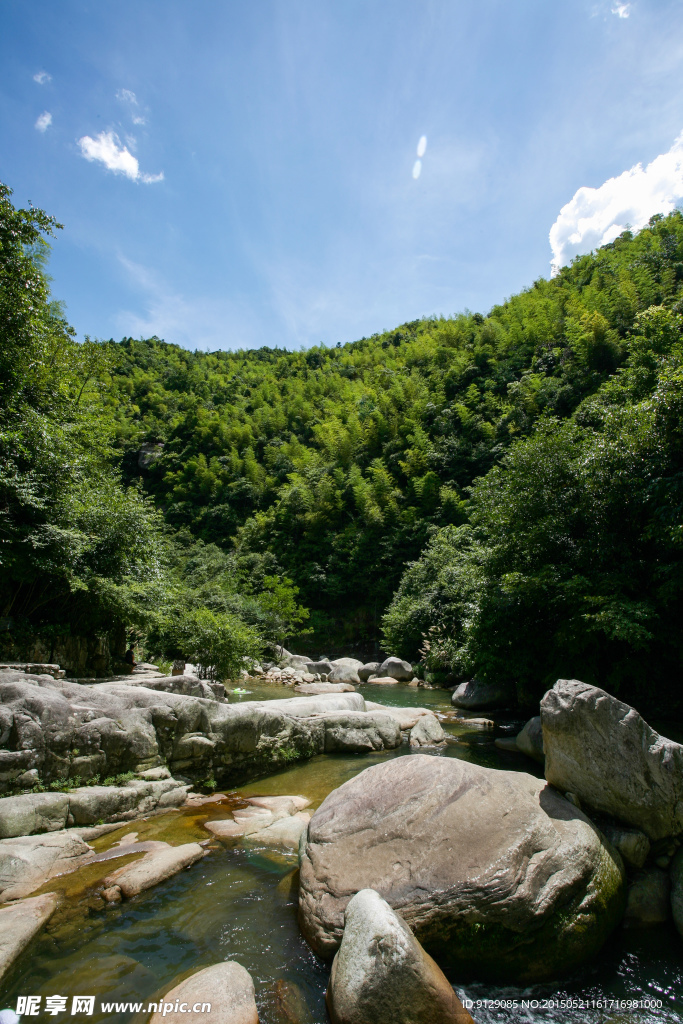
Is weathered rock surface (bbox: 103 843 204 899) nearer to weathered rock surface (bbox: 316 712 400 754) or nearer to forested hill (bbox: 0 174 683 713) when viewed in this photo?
weathered rock surface (bbox: 316 712 400 754)

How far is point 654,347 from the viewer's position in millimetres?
32594

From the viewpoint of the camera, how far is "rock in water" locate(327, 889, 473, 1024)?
317cm

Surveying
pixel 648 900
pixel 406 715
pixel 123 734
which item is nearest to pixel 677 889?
pixel 648 900

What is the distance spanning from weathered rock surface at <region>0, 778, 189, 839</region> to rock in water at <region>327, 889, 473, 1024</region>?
435 cm

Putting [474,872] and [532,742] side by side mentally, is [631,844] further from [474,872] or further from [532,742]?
[532,742]

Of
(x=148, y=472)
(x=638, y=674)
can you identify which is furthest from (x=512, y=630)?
(x=148, y=472)

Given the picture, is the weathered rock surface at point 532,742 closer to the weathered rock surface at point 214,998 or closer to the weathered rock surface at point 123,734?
the weathered rock surface at point 123,734

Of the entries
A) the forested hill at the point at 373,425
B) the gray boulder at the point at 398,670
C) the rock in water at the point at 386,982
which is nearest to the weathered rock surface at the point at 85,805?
the rock in water at the point at 386,982

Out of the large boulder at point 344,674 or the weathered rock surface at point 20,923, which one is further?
the large boulder at point 344,674

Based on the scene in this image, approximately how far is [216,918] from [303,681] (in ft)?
74.3

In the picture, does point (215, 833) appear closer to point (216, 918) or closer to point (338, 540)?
point (216, 918)

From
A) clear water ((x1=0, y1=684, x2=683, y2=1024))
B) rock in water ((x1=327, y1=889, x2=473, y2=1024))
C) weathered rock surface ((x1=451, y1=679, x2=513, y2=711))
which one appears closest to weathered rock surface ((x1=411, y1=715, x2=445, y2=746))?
weathered rock surface ((x1=451, y1=679, x2=513, y2=711))

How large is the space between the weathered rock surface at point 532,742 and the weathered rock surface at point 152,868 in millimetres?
6885

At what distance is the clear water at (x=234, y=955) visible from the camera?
3584 mm
